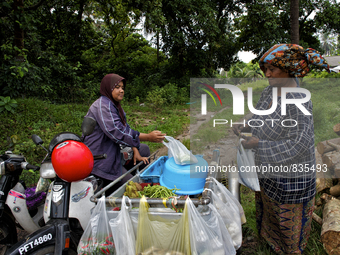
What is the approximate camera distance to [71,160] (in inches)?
66.4

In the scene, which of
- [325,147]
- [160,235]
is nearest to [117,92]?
[160,235]

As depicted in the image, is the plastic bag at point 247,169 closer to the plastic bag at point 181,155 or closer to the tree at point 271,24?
the plastic bag at point 181,155

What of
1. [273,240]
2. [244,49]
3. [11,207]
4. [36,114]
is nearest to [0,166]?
[11,207]

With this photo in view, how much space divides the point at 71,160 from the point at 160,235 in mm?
810

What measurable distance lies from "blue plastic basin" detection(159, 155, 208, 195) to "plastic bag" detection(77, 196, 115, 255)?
63 cm

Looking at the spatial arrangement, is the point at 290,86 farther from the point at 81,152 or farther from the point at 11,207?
the point at 11,207

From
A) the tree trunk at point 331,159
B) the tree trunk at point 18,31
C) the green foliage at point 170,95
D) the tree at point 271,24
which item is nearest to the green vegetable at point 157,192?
the tree trunk at point 331,159

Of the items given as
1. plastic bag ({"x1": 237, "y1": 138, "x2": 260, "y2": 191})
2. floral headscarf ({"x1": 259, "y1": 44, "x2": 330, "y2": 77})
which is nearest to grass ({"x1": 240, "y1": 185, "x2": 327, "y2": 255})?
plastic bag ({"x1": 237, "y1": 138, "x2": 260, "y2": 191})

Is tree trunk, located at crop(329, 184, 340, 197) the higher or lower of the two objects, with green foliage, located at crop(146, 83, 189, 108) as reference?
lower

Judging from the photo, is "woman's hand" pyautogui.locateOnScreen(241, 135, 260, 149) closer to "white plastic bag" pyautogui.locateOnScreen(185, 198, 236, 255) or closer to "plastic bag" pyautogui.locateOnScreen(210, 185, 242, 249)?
"plastic bag" pyautogui.locateOnScreen(210, 185, 242, 249)

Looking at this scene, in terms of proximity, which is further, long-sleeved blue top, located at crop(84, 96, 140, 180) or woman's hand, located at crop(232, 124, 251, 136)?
woman's hand, located at crop(232, 124, 251, 136)

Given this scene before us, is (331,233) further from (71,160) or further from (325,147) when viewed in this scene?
(71,160)

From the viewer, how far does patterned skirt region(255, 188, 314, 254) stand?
1.92 meters

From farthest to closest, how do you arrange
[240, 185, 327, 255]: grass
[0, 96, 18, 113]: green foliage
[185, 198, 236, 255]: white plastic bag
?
[0, 96, 18, 113]: green foliage
[240, 185, 327, 255]: grass
[185, 198, 236, 255]: white plastic bag
